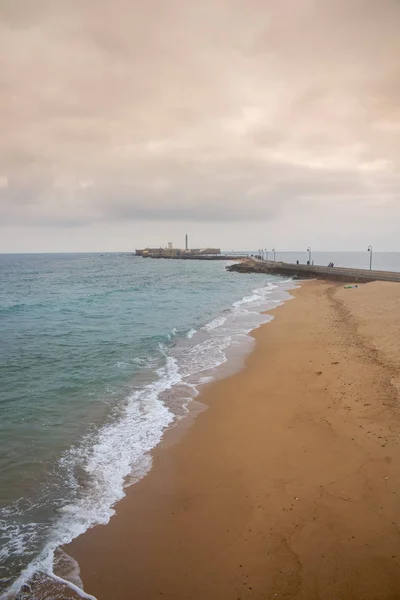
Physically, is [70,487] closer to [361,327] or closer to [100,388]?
[100,388]

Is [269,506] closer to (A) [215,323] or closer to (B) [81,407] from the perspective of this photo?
(B) [81,407]

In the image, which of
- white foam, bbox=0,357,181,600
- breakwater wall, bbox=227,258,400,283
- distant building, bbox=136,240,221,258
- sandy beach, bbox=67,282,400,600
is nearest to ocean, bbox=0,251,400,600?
white foam, bbox=0,357,181,600

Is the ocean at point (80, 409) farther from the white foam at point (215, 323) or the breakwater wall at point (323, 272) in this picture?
the breakwater wall at point (323, 272)

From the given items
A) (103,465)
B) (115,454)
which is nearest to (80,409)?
(115,454)

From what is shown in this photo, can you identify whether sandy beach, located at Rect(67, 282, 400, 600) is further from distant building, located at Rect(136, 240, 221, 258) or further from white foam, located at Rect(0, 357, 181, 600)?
distant building, located at Rect(136, 240, 221, 258)

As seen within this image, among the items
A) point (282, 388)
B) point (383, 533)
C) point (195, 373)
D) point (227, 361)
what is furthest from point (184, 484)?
point (227, 361)

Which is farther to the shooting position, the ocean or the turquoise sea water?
the turquoise sea water

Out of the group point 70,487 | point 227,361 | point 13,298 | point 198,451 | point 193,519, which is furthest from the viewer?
point 13,298

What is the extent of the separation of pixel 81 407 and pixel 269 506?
20.7 ft

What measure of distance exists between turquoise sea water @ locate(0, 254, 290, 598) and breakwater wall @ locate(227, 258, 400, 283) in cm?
2527

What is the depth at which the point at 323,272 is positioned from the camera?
55.5 meters

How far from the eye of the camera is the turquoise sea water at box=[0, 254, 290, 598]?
236 inches

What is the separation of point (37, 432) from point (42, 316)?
60.0 ft

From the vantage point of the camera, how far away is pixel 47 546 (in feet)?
17.7
